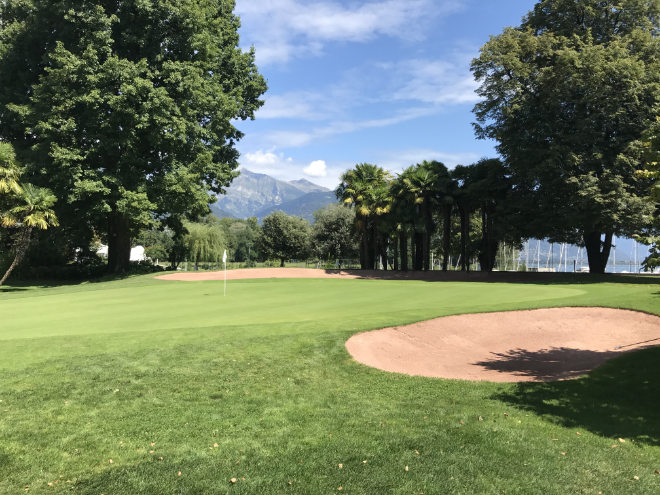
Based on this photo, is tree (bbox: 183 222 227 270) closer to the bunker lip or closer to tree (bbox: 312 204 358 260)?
tree (bbox: 312 204 358 260)

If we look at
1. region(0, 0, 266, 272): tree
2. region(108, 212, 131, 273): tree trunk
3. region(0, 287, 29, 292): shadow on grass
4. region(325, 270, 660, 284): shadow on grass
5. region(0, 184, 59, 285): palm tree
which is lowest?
region(0, 287, 29, 292): shadow on grass

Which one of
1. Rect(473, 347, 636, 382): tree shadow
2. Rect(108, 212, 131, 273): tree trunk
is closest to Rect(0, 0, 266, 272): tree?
Rect(108, 212, 131, 273): tree trunk

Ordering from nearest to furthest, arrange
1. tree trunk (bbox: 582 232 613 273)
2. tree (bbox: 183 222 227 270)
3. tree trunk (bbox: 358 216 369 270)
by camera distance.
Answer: tree trunk (bbox: 582 232 613 273)
tree trunk (bbox: 358 216 369 270)
tree (bbox: 183 222 227 270)

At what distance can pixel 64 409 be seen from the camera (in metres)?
6.06

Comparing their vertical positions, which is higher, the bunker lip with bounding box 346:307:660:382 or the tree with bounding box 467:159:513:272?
the tree with bounding box 467:159:513:272

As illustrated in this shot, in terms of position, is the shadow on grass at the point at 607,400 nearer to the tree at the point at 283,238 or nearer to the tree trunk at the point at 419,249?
the tree trunk at the point at 419,249

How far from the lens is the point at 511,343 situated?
462 inches

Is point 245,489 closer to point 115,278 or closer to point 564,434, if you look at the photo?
point 564,434

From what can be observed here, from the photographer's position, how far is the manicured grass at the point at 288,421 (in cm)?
436

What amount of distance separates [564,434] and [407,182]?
34.2 metres

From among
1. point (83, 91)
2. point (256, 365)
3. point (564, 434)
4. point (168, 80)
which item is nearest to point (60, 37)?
point (83, 91)

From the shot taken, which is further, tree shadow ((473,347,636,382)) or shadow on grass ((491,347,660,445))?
tree shadow ((473,347,636,382))

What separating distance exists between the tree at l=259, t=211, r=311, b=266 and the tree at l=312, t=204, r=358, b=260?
4065 millimetres

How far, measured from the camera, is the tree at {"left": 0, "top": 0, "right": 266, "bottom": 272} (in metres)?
25.8
